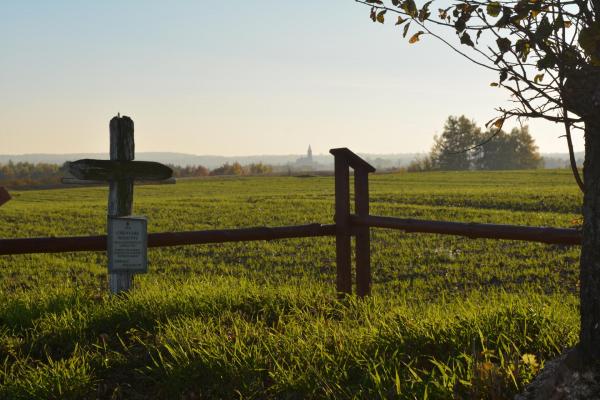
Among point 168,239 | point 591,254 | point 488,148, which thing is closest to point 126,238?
point 168,239

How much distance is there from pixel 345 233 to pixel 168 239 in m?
1.57

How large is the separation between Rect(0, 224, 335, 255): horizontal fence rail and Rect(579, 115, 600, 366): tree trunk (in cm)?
279

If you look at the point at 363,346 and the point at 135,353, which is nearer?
the point at 363,346

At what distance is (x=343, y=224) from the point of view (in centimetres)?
596

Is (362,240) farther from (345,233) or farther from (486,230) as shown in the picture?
(486,230)

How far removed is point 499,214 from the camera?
19.0m

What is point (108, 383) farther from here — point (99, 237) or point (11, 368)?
point (99, 237)

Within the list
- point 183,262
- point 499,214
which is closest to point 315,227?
point 183,262

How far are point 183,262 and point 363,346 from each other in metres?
7.78

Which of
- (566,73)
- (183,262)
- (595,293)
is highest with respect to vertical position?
(566,73)

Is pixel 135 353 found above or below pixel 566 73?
below

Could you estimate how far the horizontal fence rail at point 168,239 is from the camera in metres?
5.05

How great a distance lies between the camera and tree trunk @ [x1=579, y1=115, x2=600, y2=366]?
10.2ft

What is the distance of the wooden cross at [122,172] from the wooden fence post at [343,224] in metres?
1.51
